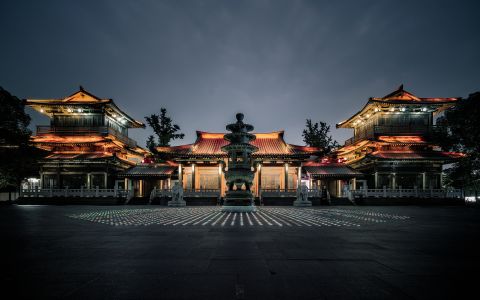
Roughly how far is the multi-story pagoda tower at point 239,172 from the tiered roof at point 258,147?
10983 millimetres

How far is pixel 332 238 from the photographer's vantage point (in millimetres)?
6914

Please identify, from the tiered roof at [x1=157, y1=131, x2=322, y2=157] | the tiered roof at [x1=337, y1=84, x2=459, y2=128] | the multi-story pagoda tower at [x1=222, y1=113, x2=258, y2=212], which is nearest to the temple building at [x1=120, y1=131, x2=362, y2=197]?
the tiered roof at [x1=157, y1=131, x2=322, y2=157]

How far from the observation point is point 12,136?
2316cm

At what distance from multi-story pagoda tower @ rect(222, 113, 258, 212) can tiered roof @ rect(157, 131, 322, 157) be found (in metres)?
11.0

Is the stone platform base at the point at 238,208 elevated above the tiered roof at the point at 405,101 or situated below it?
below

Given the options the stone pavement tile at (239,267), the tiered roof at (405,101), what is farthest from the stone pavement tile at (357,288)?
the tiered roof at (405,101)

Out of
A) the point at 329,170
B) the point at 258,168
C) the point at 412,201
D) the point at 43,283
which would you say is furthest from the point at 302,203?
the point at 43,283

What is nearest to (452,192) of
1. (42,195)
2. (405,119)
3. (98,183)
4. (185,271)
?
(405,119)

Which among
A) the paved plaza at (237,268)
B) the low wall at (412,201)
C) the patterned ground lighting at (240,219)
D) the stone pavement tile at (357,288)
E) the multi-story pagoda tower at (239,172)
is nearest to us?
the stone pavement tile at (357,288)

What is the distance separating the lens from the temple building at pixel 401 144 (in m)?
30.5

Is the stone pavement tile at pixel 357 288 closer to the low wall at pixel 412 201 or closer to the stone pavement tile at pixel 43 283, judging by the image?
the stone pavement tile at pixel 43 283

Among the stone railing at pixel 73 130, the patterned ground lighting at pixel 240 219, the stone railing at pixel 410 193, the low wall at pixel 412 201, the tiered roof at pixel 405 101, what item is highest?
the tiered roof at pixel 405 101

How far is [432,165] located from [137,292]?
35174 millimetres

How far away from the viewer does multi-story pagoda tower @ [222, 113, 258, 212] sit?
17.1m
